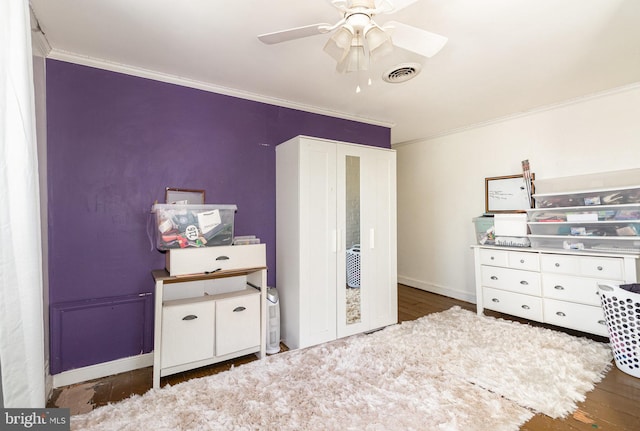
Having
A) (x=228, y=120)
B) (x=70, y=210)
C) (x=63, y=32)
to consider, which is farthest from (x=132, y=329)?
(x=63, y=32)

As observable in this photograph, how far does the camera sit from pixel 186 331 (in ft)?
7.19

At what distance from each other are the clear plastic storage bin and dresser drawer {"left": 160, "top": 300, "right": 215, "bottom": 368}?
0.45m

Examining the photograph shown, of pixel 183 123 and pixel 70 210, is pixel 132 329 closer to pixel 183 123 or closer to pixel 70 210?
pixel 70 210

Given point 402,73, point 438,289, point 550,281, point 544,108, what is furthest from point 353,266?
point 544,108

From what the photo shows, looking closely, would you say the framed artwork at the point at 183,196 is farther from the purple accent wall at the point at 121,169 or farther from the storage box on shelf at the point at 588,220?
the storage box on shelf at the point at 588,220

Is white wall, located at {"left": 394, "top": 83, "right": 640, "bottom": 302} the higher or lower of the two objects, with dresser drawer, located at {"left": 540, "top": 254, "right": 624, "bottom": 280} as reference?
higher

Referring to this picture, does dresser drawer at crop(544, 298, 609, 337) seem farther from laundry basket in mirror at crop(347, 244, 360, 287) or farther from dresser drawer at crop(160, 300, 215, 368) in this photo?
dresser drawer at crop(160, 300, 215, 368)

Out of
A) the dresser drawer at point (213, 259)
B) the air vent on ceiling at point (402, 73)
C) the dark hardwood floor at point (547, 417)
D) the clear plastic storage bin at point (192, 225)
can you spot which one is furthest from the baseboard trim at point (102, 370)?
the air vent on ceiling at point (402, 73)

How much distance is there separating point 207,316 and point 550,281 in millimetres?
3195

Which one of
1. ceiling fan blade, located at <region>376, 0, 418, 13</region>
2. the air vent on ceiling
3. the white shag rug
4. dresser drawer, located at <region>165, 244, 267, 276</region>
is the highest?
the air vent on ceiling

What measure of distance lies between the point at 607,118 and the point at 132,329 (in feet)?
15.9

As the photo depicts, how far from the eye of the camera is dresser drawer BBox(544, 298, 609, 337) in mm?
2613

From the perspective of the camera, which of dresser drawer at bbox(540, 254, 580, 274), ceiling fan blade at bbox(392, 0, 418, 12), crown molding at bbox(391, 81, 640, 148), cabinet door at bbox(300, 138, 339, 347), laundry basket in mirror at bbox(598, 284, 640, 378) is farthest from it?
crown molding at bbox(391, 81, 640, 148)

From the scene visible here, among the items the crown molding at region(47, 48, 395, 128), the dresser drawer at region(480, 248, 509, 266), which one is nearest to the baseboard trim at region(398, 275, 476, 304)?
the dresser drawer at region(480, 248, 509, 266)
